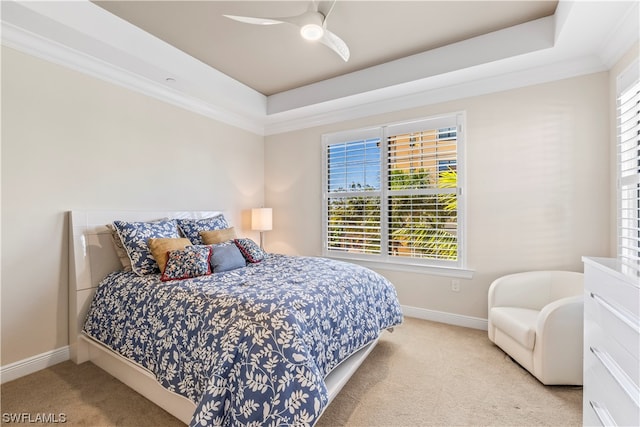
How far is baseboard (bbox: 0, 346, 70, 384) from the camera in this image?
209cm

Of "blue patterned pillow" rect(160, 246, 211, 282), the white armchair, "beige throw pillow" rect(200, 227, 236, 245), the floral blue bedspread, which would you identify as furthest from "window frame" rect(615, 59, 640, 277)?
"beige throw pillow" rect(200, 227, 236, 245)

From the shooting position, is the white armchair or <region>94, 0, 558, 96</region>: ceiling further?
<region>94, 0, 558, 96</region>: ceiling

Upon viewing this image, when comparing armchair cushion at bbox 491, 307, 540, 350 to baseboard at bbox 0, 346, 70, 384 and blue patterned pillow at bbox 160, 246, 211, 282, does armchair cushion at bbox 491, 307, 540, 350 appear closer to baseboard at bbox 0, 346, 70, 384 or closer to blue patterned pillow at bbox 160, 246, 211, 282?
blue patterned pillow at bbox 160, 246, 211, 282

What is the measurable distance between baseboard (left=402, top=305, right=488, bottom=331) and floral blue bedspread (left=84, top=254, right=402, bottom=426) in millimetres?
905

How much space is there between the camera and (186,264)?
7.30ft

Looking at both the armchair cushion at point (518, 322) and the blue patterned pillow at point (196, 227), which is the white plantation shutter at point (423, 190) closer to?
the armchair cushion at point (518, 322)

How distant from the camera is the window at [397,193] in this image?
10.4 ft

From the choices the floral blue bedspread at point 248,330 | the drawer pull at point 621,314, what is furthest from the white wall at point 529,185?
Result: the drawer pull at point 621,314

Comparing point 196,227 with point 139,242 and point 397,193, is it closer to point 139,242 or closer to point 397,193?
point 139,242

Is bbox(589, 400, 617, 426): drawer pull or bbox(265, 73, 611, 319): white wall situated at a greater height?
bbox(265, 73, 611, 319): white wall

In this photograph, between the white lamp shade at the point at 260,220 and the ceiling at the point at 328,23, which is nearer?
the ceiling at the point at 328,23

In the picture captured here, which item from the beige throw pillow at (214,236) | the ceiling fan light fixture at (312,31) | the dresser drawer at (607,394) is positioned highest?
the ceiling fan light fixture at (312,31)

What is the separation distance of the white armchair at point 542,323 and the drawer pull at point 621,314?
96 cm

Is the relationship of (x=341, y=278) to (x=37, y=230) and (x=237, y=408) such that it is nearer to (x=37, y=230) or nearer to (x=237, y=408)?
(x=237, y=408)
